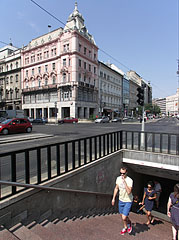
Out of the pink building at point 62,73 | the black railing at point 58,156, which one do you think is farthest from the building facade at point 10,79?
the black railing at point 58,156

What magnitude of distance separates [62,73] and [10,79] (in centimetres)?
2218

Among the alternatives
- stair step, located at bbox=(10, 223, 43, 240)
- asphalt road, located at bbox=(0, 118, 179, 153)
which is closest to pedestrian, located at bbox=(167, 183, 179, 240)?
stair step, located at bbox=(10, 223, 43, 240)

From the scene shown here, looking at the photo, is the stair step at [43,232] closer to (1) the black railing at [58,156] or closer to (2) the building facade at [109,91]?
(1) the black railing at [58,156]

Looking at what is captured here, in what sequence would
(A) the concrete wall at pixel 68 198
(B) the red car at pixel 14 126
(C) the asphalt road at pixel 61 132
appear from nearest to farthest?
(A) the concrete wall at pixel 68 198 < (C) the asphalt road at pixel 61 132 < (B) the red car at pixel 14 126

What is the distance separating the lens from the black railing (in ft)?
10.7

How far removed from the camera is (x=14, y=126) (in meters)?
13.5

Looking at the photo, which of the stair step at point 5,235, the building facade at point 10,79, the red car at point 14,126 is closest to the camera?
the stair step at point 5,235

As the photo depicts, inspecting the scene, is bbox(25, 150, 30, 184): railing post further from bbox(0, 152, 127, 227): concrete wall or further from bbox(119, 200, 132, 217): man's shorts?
bbox(119, 200, 132, 217): man's shorts

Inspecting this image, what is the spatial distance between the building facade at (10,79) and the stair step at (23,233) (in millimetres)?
50021

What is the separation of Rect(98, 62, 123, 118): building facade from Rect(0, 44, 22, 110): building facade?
84.6ft

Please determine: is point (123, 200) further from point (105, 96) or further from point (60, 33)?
point (105, 96)

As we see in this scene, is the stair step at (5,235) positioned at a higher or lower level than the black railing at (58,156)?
lower

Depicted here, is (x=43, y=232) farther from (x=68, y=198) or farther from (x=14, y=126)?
(x=14, y=126)

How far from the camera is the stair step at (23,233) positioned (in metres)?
2.62
